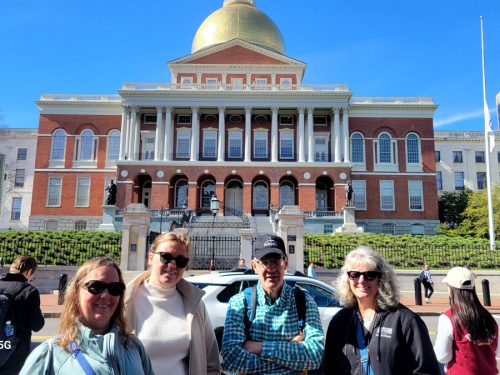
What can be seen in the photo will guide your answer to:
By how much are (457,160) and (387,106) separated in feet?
75.9

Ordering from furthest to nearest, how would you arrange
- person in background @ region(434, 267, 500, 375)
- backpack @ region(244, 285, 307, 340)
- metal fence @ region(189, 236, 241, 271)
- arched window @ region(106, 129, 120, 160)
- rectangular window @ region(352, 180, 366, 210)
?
arched window @ region(106, 129, 120, 160), rectangular window @ region(352, 180, 366, 210), metal fence @ region(189, 236, 241, 271), person in background @ region(434, 267, 500, 375), backpack @ region(244, 285, 307, 340)

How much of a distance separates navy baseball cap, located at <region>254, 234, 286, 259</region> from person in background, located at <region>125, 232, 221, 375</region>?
58 centimetres

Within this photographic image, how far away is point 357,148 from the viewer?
149 feet

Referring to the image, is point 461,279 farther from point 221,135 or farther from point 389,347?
point 221,135

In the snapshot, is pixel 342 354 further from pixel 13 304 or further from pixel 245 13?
pixel 245 13

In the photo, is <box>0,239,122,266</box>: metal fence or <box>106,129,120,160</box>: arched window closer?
<box>0,239,122,266</box>: metal fence

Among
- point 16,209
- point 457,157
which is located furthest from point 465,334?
point 16,209

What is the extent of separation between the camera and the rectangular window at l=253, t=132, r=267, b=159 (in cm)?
4400

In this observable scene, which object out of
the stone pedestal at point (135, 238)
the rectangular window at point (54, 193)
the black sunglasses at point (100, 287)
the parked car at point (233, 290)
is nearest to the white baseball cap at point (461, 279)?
the black sunglasses at point (100, 287)

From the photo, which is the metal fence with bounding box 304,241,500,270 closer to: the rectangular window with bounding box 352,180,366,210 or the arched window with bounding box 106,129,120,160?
the rectangular window with bounding box 352,180,366,210

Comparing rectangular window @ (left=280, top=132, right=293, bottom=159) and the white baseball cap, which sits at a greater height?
rectangular window @ (left=280, top=132, right=293, bottom=159)

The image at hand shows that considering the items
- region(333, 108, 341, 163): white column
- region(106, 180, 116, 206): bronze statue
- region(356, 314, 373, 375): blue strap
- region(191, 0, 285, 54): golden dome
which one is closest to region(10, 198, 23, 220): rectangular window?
region(106, 180, 116, 206): bronze statue

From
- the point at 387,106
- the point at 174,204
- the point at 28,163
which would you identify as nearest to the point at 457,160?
the point at 387,106

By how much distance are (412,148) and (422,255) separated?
88.7 ft
